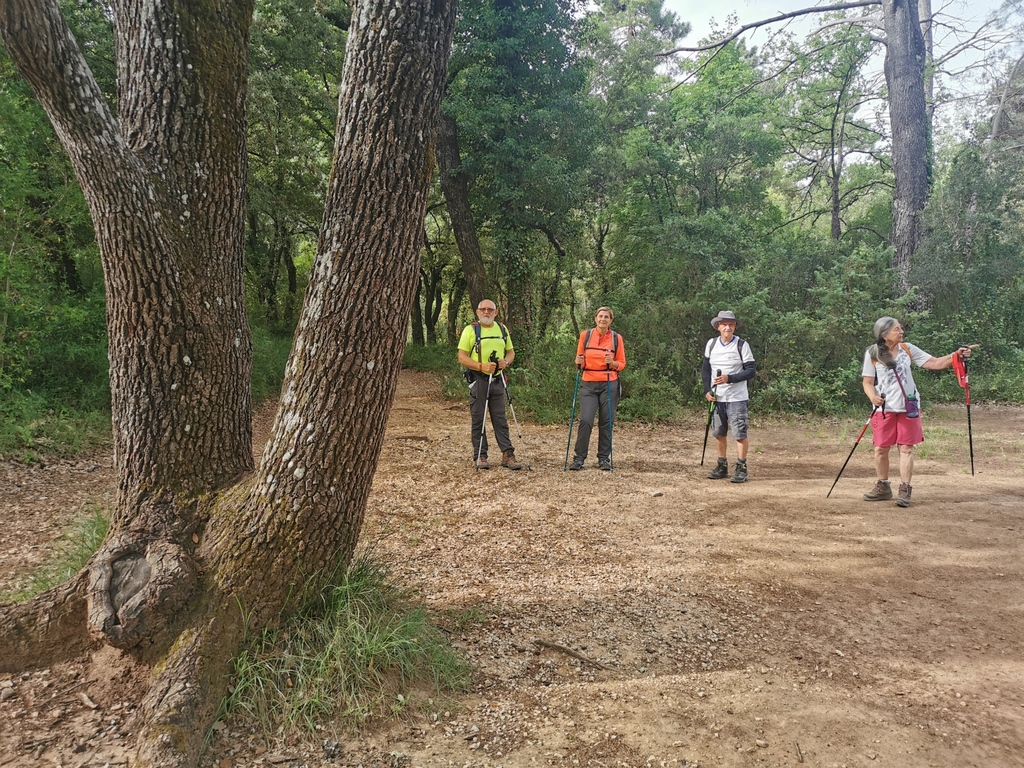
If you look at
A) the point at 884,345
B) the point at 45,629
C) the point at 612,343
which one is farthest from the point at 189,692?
the point at 884,345

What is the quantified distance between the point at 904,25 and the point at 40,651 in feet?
55.9

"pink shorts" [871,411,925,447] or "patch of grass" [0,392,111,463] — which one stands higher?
"pink shorts" [871,411,925,447]

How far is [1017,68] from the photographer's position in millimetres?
14305

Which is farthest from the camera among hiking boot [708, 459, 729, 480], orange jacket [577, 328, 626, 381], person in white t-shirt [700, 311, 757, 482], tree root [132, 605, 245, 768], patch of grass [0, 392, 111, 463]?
orange jacket [577, 328, 626, 381]

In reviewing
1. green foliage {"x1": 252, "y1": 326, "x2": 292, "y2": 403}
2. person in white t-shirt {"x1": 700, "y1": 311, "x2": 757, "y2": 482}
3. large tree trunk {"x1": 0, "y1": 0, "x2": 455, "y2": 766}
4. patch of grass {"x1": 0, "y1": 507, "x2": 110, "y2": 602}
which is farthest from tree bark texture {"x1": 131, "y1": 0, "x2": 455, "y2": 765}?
green foliage {"x1": 252, "y1": 326, "x2": 292, "y2": 403}

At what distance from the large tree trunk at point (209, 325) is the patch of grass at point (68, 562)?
2.21 feet

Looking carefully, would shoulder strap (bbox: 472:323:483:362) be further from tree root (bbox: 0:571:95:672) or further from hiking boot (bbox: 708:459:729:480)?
tree root (bbox: 0:571:95:672)

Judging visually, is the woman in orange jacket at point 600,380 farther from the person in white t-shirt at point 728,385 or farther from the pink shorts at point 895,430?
the pink shorts at point 895,430

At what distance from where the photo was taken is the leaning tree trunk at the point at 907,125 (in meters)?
12.4

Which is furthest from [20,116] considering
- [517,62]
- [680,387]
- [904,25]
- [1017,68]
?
Result: [1017,68]

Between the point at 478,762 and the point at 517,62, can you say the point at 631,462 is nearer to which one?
the point at 478,762

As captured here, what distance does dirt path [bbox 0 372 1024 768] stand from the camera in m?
A: 2.40

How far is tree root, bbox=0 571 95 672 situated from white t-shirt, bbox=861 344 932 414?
20.9 ft

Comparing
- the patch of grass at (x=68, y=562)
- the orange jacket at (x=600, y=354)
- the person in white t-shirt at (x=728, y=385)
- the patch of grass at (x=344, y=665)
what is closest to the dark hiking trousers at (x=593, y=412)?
the orange jacket at (x=600, y=354)
